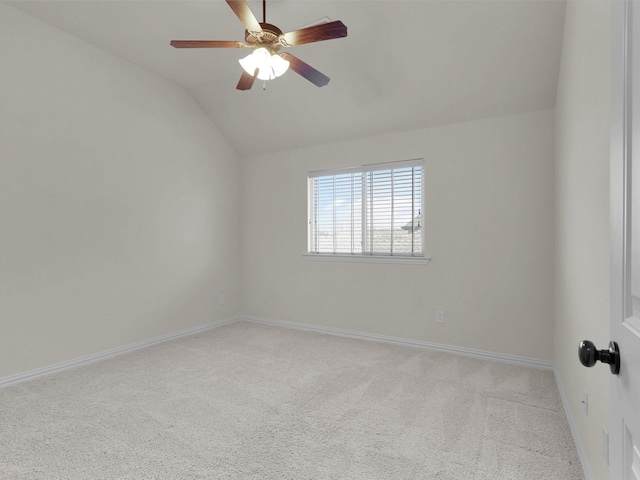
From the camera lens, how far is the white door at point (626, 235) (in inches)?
24.9

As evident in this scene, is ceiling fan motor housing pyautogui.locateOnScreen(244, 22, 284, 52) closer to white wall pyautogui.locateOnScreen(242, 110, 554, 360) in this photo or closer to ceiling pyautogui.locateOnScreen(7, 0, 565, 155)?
ceiling pyautogui.locateOnScreen(7, 0, 565, 155)

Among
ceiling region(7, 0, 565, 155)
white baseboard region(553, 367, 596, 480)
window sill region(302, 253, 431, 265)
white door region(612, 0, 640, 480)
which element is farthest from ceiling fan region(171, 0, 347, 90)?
white baseboard region(553, 367, 596, 480)

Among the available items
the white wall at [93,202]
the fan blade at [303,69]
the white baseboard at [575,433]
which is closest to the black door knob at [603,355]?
the white baseboard at [575,433]

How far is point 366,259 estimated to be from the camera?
4.07 meters

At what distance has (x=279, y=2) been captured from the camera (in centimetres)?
261

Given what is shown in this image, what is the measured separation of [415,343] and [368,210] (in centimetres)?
157

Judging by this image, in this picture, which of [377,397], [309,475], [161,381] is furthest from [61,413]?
[377,397]

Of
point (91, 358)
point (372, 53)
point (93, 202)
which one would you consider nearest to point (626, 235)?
point (372, 53)

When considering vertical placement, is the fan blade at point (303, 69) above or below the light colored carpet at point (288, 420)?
above

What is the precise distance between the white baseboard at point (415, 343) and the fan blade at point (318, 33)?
118 inches

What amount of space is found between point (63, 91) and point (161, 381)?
8.72 feet

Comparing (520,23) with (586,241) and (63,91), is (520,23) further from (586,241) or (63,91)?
(63,91)

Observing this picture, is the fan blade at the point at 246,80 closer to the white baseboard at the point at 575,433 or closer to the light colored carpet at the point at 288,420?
the light colored carpet at the point at 288,420

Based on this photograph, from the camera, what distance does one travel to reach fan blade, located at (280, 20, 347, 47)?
6.54 feet
